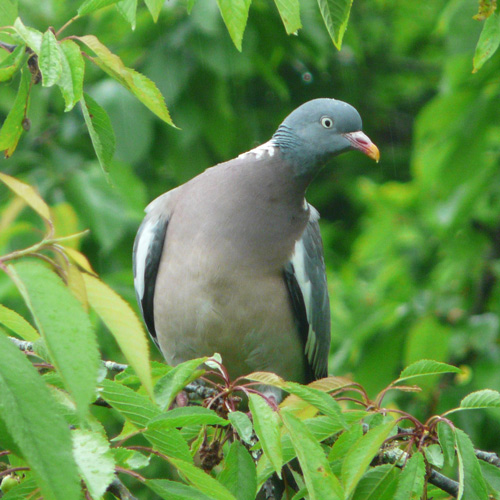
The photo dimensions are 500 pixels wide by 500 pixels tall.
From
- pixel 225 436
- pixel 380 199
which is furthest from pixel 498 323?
pixel 225 436

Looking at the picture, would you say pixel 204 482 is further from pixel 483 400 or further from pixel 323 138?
pixel 323 138

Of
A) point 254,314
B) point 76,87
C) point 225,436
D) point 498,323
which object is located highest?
point 76,87

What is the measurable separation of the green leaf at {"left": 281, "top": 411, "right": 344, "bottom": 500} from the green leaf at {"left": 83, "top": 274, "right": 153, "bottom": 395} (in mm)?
288

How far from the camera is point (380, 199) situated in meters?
6.08

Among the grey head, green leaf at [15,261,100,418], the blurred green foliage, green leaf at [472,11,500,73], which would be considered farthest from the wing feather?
green leaf at [15,261,100,418]

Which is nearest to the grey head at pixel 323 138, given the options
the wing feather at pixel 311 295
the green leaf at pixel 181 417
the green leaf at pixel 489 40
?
the wing feather at pixel 311 295

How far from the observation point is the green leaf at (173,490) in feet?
4.11

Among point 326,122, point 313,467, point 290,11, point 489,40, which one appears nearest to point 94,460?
point 313,467

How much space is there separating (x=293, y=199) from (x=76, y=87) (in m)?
1.63

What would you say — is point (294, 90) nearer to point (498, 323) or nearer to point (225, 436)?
point (498, 323)

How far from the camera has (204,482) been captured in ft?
4.10

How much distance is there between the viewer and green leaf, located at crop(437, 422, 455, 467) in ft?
4.85

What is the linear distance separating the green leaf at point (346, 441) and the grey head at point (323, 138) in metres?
1.61

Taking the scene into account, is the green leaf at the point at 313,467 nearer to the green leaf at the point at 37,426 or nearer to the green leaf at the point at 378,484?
the green leaf at the point at 378,484
